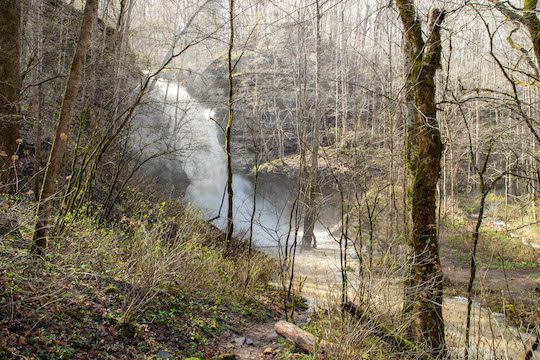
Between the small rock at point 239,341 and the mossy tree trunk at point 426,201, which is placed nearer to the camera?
the mossy tree trunk at point 426,201

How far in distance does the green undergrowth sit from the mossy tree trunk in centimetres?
225

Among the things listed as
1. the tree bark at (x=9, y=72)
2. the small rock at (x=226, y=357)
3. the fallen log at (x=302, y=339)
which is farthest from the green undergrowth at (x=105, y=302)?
the tree bark at (x=9, y=72)

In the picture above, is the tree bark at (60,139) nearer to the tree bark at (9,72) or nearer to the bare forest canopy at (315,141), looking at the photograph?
the bare forest canopy at (315,141)

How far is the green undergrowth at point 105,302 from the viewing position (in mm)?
2200

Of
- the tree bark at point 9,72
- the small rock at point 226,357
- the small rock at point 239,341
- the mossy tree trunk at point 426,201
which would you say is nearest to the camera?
the small rock at point 226,357

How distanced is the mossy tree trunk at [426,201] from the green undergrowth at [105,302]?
7.38 ft

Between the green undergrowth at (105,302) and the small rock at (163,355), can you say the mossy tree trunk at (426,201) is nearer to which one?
the green undergrowth at (105,302)

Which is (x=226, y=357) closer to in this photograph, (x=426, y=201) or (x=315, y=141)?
(x=426, y=201)

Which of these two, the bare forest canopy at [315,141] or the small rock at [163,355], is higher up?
the bare forest canopy at [315,141]

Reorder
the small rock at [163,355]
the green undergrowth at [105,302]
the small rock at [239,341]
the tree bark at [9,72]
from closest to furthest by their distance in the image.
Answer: the green undergrowth at [105,302], the small rock at [163,355], the small rock at [239,341], the tree bark at [9,72]

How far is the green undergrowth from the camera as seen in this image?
220 cm

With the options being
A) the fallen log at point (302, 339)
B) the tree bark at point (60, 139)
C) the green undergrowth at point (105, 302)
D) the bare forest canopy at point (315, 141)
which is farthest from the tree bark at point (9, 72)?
the fallen log at point (302, 339)

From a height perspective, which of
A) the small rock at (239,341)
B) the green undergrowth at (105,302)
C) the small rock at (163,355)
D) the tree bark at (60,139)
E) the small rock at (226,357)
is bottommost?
the small rock at (239,341)

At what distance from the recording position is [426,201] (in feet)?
11.0
